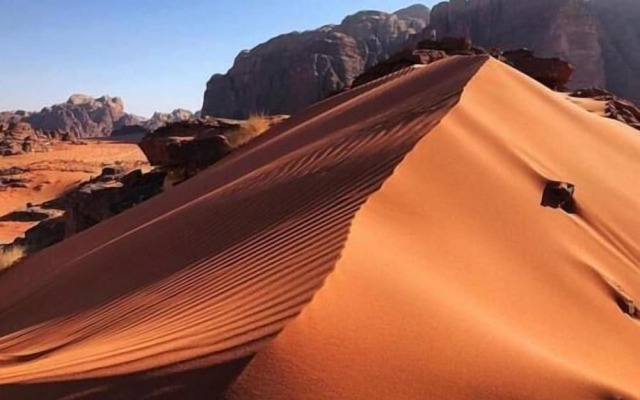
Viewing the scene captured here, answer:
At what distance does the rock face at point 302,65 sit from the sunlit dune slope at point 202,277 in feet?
133

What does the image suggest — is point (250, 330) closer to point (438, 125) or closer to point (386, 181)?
point (386, 181)

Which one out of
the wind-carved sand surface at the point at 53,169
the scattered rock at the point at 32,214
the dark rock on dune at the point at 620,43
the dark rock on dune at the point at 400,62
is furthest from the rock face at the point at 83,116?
the dark rock on dune at the point at 400,62

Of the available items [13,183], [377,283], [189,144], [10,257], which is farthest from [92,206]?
[13,183]

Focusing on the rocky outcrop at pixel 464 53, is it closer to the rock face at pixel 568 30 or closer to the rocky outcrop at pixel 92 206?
the rocky outcrop at pixel 92 206

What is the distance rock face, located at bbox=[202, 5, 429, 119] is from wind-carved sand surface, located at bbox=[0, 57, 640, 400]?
41.4m

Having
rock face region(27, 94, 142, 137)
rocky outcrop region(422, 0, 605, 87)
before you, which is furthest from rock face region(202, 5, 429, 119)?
rock face region(27, 94, 142, 137)

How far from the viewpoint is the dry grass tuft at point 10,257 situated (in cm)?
952

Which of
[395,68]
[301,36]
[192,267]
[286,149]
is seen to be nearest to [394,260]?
[192,267]

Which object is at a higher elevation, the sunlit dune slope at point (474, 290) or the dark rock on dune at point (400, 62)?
the dark rock on dune at point (400, 62)

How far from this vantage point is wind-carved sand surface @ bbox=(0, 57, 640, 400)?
2449 millimetres

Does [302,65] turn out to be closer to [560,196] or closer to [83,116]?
[83,116]

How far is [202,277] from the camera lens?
379 centimetres

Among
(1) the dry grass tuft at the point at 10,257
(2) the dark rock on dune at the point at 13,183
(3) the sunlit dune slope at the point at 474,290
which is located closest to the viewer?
(3) the sunlit dune slope at the point at 474,290

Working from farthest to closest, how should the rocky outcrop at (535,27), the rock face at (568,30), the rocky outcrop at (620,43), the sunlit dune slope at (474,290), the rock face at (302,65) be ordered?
the rock face at (302,65) < the rocky outcrop at (620,43) < the rock face at (568,30) < the rocky outcrop at (535,27) < the sunlit dune slope at (474,290)
